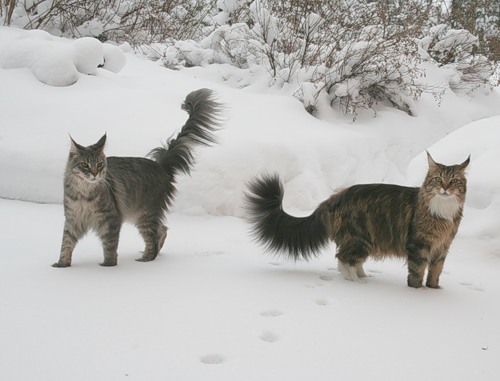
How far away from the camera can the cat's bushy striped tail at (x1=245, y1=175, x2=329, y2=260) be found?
3.38 meters

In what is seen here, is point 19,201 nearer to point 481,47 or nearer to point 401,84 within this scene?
point 401,84

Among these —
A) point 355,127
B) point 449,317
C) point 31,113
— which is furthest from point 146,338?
point 355,127

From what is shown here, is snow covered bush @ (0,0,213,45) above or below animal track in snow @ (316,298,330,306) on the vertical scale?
above

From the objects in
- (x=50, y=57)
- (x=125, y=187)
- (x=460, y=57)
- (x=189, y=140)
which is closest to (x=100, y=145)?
(x=125, y=187)

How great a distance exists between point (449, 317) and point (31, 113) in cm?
469

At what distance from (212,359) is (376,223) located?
5.65 ft

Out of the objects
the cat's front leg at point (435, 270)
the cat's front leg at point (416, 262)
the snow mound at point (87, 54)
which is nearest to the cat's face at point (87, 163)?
the cat's front leg at point (416, 262)

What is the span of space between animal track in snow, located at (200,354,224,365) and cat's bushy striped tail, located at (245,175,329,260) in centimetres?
149

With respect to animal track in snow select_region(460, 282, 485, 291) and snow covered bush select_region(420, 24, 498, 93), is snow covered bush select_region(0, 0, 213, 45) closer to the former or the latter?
snow covered bush select_region(420, 24, 498, 93)

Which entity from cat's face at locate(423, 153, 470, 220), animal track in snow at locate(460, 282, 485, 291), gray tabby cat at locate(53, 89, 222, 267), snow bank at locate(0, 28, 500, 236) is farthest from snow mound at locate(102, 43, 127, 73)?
animal track in snow at locate(460, 282, 485, 291)

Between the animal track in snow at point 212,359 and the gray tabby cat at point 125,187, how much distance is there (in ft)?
5.06

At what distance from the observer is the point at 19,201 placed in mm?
4633

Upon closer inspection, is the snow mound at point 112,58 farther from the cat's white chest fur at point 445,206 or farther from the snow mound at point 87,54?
the cat's white chest fur at point 445,206

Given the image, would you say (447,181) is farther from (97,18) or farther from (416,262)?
(97,18)
